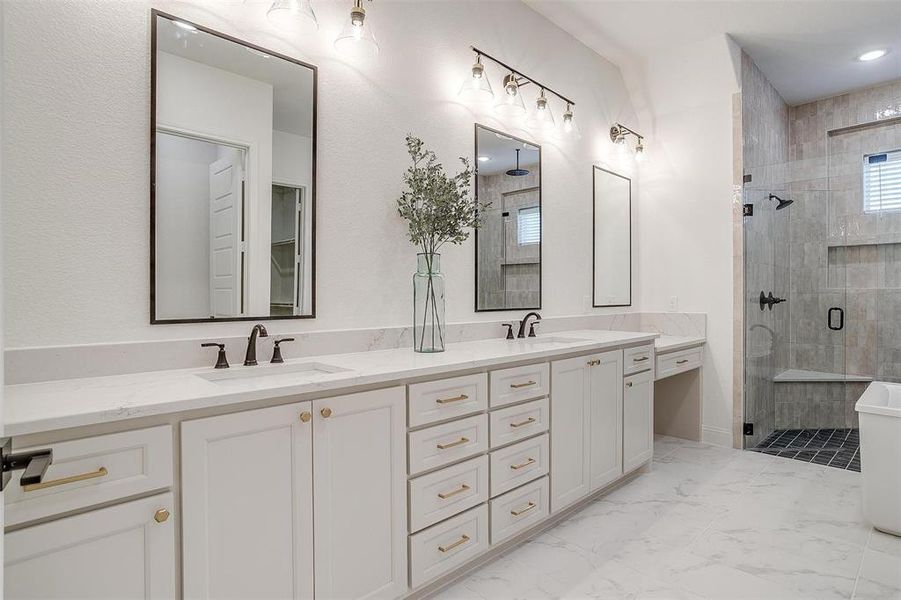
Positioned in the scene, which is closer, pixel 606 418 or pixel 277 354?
→ pixel 277 354

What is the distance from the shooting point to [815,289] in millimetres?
3787

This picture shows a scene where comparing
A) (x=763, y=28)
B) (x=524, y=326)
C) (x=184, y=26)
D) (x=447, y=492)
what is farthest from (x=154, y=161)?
(x=763, y=28)

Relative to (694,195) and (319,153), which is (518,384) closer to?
(319,153)

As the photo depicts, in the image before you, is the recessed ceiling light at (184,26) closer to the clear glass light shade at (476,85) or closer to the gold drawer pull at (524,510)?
the clear glass light shade at (476,85)

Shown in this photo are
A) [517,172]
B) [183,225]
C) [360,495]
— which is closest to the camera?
[360,495]

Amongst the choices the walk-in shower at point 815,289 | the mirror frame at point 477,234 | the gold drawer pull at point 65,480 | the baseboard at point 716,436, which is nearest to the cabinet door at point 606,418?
the mirror frame at point 477,234

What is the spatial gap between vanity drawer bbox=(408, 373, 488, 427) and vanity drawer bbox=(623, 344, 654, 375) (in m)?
1.21

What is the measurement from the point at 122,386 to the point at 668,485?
287 centimetres

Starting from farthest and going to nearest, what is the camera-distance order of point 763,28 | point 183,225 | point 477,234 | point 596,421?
point 763,28
point 477,234
point 596,421
point 183,225

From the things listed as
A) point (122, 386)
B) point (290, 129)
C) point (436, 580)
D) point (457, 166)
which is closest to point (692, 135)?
point (457, 166)

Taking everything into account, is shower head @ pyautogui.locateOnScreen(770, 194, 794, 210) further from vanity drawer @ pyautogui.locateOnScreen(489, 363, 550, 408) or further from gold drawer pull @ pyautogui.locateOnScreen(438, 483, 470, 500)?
gold drawer pull @ pyautogui.locateOnScreen(438, 483, 470, 500)

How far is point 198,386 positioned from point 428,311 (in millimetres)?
1086

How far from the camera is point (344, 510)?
160 cm

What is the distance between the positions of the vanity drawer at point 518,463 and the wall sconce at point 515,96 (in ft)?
6.05
